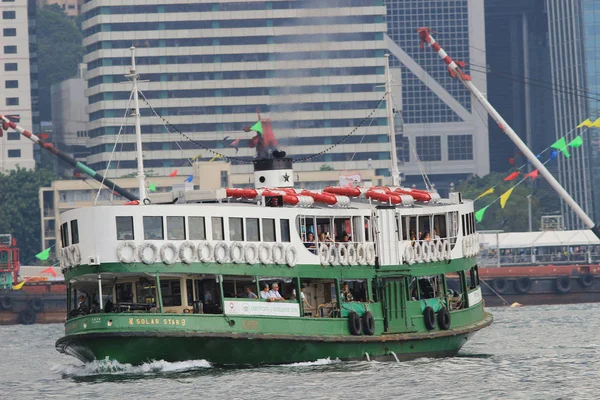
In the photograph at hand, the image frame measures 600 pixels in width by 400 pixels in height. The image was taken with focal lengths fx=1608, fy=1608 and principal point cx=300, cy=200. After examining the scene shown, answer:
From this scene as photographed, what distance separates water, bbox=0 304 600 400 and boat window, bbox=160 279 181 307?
6.55ft

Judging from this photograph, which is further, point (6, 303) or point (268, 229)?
point (6, 303)

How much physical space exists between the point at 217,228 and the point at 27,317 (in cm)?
6250

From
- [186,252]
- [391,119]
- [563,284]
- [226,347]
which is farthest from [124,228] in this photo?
[563,284]

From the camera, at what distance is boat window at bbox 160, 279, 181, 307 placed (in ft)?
162

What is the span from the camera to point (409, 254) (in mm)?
53438

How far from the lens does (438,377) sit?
48781mm

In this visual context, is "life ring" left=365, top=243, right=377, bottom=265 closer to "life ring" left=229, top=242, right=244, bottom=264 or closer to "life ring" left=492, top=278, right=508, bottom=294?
"life ring" left=229, top=242, right=244, bottom=264

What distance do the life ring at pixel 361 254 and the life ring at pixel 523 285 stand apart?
188 feet

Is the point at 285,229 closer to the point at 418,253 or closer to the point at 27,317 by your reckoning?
the point at 418,253

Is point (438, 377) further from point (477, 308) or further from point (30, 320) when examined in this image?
point (30, 320)

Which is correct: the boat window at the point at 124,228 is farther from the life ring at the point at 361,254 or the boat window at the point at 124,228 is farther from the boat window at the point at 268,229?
the life ring at the point at 361,254

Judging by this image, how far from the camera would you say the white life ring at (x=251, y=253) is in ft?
162

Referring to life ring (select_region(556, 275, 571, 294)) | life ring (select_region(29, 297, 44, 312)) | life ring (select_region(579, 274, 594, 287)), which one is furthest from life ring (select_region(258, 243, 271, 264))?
life ring (select_region(579, 274, 594, 287))

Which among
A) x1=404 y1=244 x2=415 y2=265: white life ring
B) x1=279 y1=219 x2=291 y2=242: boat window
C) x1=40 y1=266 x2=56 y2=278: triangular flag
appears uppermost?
x1=279 y1=219 x2=291 y2=242: boat window
